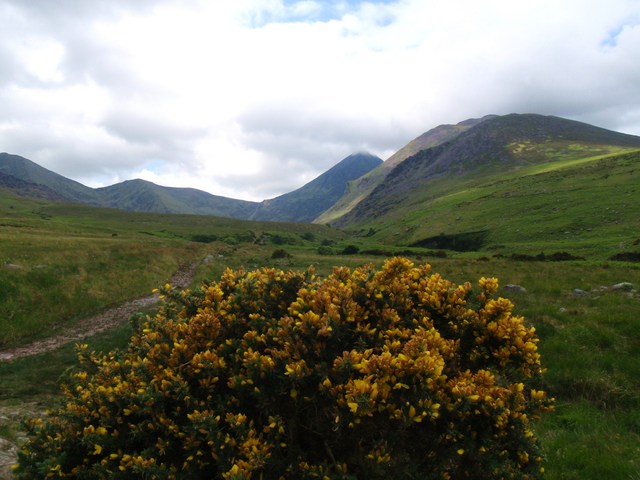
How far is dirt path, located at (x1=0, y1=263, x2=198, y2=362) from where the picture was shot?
58.2ft

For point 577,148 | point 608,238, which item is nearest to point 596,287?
point 608,238

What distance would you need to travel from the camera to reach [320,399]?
4664 mm

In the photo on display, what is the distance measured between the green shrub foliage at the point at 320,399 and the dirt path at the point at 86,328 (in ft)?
32.6

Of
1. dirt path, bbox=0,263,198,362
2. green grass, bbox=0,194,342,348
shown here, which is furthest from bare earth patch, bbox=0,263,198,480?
green grass, bbox=0,194,342,348

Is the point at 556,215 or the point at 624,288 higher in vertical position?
→ the point at 556,215

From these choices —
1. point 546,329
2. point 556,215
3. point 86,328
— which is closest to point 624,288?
point 546,329

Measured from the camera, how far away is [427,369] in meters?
4.23

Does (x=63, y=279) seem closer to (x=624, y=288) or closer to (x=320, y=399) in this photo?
(x=320, y=399)

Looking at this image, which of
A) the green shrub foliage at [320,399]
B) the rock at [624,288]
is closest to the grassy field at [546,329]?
the rock at [624,288]

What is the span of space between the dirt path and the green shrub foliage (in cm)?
A: 993

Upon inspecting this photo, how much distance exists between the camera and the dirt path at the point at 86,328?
17734 millimetres

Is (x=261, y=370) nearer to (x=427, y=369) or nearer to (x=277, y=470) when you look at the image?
(x=277, y=470)

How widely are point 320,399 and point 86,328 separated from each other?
70.3ft

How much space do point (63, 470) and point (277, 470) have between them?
2775mm
